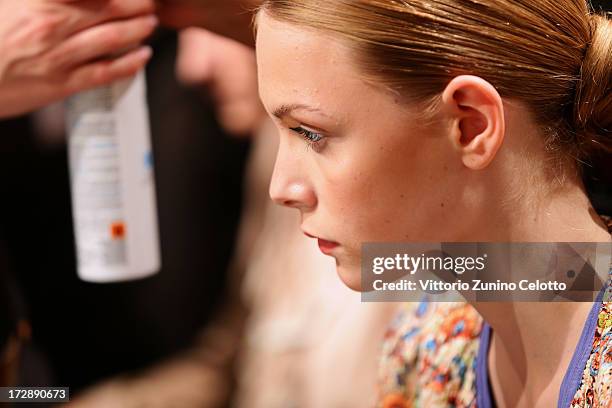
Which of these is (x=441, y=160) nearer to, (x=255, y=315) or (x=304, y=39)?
(x=304, y=39)

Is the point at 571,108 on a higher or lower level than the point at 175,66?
lower

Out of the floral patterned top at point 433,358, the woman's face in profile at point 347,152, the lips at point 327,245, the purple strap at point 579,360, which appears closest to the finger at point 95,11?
the woman's face in profile at point 347,152

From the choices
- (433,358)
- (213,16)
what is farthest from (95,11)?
(433,358)

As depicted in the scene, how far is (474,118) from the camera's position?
0.84 m

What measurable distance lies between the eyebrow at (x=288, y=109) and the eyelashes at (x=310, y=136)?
2 cm

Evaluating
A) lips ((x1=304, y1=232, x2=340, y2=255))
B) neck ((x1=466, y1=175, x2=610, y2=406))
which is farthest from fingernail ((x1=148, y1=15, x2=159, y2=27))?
neck ((x1=466, y1=175, x2=610, y2=406))

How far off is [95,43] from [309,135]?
0.42 m

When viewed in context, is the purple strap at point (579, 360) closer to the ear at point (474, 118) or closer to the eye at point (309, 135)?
the ear at point (474, 118)

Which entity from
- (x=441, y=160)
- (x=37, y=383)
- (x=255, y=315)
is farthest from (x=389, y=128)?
(x=255, y=315)

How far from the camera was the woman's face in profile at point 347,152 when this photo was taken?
32.7 inches

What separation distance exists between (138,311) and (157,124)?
1.44ft

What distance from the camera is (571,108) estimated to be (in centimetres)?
87

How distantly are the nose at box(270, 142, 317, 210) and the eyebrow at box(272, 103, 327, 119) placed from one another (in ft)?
0.13

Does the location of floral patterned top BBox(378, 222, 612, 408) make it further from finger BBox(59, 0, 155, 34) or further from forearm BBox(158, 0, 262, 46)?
finger BBox(59, 0, 155, 34)
